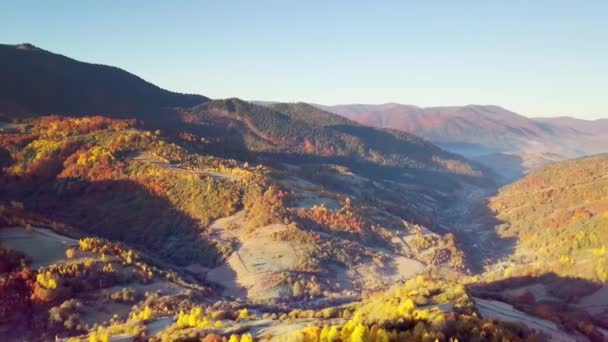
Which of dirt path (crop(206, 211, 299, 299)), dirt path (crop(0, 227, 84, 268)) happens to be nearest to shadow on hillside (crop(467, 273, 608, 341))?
dirt path (crop(206, 211, 299, 299))

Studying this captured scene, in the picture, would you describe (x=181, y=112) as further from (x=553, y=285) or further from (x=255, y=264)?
(x=553, y=285)

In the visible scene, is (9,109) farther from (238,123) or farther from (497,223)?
(497,223)

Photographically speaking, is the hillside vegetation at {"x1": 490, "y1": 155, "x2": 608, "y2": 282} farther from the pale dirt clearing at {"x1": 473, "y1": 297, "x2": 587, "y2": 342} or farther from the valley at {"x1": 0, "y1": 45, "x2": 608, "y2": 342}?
the pale dirt clearing at {"x1": 473, "y1": 297, "x2": 587, "y2": 342}

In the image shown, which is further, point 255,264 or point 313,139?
point 313,139

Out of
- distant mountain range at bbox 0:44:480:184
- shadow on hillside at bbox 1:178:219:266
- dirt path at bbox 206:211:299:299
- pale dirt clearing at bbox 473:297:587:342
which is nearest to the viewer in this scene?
pale dirt clearing at bbox 473:297:587:342

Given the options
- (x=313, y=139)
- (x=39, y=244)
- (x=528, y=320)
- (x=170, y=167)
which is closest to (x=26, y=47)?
(x=313, y=139)

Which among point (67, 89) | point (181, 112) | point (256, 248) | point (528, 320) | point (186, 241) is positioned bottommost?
point (186, 241)

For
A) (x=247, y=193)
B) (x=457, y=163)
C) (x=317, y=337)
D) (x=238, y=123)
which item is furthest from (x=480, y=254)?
(x=457, y=163)
